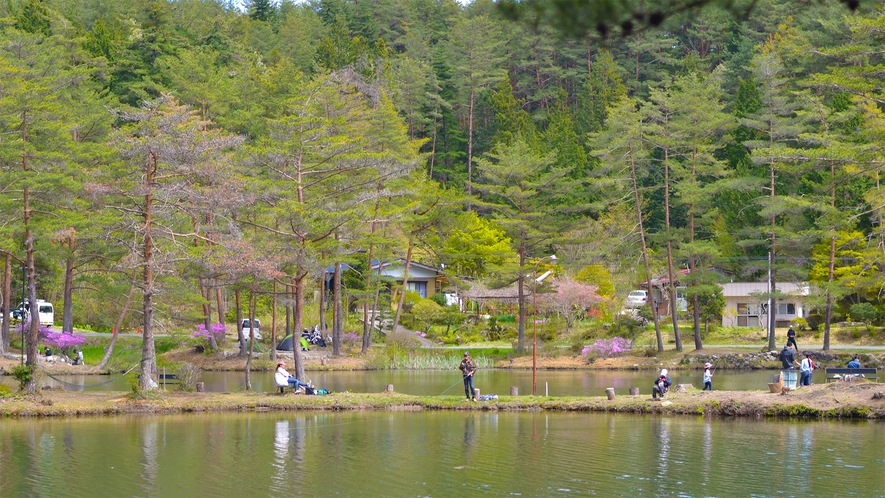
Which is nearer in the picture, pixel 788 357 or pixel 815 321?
pixel 788 357

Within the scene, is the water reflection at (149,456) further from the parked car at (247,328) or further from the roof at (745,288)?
the roof at (745,288)

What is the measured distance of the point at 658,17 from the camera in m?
8.32

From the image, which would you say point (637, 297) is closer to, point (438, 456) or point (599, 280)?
point (599, 280)

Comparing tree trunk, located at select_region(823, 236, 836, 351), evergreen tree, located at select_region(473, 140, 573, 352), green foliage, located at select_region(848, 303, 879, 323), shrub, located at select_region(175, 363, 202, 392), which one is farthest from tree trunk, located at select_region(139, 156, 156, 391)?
green foliage, located at select_region(848, 303, 879, 323)

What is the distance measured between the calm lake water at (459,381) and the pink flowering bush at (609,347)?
2700mm

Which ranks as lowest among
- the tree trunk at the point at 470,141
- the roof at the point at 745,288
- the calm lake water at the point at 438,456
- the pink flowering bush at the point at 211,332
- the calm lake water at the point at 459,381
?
the calm lake water at the point at 438,456

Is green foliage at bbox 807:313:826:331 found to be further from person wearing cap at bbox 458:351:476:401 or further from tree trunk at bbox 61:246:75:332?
tree trunk at bbox 61:246:75:332

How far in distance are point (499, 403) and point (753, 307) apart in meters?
31.7

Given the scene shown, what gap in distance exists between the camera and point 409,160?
41688mm

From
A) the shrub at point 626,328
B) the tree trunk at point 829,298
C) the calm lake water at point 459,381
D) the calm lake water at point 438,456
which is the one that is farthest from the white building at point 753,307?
the calm lake water at point 438,456

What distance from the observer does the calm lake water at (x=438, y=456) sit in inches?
589

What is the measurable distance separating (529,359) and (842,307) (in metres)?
17.1

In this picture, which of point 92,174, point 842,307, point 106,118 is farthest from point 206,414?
point 842,307

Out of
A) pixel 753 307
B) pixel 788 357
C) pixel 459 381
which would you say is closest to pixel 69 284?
pixel 459 381
